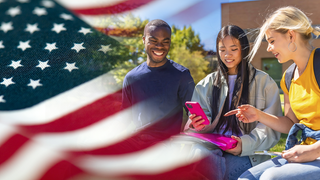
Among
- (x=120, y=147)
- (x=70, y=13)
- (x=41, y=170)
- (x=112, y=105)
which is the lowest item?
(x=41, y=170)

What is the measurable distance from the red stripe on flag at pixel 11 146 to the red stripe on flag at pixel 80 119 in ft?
0.42

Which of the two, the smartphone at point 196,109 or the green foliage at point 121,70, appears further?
the green foliage at point 121,70

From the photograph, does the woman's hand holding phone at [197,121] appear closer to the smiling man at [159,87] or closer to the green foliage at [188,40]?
the smiling man at [159,87]

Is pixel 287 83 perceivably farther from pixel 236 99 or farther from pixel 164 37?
pixel 164 37

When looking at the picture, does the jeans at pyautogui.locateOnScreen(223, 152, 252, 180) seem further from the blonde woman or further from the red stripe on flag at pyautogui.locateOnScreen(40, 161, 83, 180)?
the red stripe on flag at pyautogui.locateOnScreen(40, 161, 83, 180)

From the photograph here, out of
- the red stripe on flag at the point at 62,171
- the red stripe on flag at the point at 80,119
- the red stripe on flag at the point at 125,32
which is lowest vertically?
the red stripe on flag at the point at 62,171

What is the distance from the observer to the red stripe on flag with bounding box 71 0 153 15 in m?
3.52

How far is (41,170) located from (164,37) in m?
1.61

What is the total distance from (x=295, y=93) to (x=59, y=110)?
2.33 metres

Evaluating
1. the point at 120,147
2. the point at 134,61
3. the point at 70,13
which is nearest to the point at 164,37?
the point at 120,147

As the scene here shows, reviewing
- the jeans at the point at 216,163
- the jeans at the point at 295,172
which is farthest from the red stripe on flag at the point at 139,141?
the jeans at the point at 295,172

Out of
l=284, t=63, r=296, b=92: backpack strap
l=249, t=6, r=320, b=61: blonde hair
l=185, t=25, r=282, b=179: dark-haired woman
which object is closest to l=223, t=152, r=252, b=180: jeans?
l=185, t=25, r=282, b=179: dark-haired woman

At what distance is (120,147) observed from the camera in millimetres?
2125

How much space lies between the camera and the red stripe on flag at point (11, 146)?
213cm
